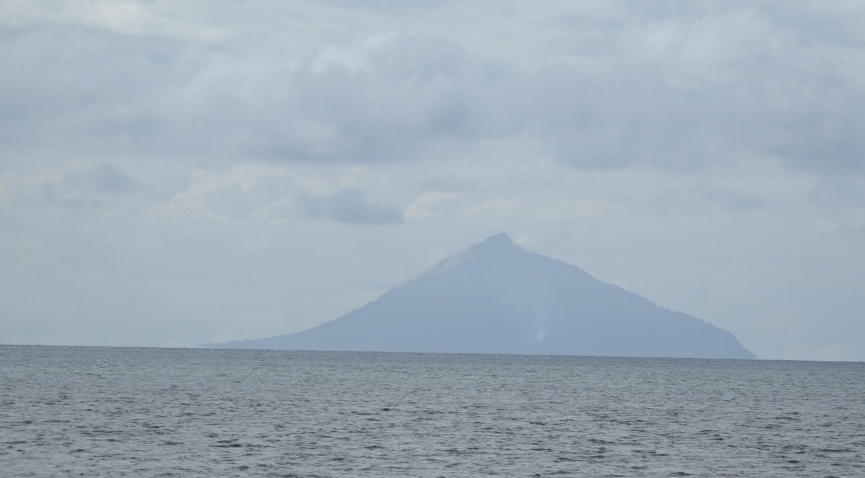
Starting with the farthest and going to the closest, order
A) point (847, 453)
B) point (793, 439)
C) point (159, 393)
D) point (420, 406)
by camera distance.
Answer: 1. point (159, 393)
2. point (420, 406)
3. point (793, 439)
4. point (847, 453)

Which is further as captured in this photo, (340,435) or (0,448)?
(340,435)

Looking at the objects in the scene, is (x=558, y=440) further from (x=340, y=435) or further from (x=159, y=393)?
(x=159, y=393)

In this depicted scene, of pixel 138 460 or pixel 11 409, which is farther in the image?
pixel 11 409

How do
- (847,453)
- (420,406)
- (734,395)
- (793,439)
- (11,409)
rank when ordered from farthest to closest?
(734,395) → (420,406) → (11,409) → (793,439) → (847,453)

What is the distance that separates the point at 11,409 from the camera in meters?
79.1

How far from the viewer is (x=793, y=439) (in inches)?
2741

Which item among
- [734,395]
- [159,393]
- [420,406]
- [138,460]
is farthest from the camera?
[734,395]

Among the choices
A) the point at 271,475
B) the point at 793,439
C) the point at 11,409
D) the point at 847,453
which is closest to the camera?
the point at 271,475

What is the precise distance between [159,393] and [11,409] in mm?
24659

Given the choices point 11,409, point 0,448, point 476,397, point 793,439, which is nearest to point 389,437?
point 0,448

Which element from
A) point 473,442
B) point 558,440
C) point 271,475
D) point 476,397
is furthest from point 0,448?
point 476,397

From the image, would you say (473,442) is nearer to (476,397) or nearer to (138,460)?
(138,460)

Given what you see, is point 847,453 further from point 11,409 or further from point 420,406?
point 11,409

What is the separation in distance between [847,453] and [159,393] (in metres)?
65.7
